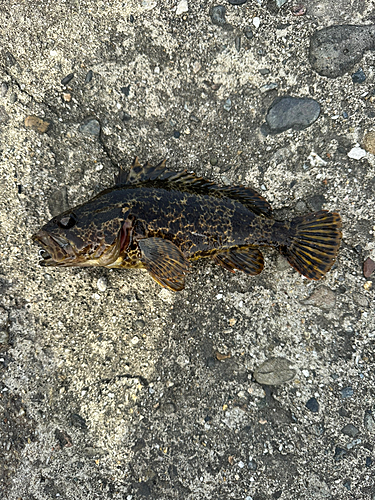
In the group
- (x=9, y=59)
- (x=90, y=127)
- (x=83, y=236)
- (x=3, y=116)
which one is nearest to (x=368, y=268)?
(x=83, y=236)

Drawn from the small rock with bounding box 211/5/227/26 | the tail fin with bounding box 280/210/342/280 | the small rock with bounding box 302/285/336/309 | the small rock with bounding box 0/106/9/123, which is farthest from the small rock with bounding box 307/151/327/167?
the small rock with bounding box 0/106/9/123

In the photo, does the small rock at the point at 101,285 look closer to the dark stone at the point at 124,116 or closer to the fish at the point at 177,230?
the fish at the point at 177,230

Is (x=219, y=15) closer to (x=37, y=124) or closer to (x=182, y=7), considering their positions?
(x=182, y=7)

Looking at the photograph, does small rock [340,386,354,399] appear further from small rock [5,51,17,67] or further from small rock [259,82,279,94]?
small rock [5,51,17,67]

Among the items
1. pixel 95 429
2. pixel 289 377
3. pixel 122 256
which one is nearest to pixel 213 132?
pixel 122 256

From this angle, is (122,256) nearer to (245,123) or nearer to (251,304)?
(251,304)

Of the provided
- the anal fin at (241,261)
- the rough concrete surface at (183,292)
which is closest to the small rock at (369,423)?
the rough concrete surface at (183,292)
